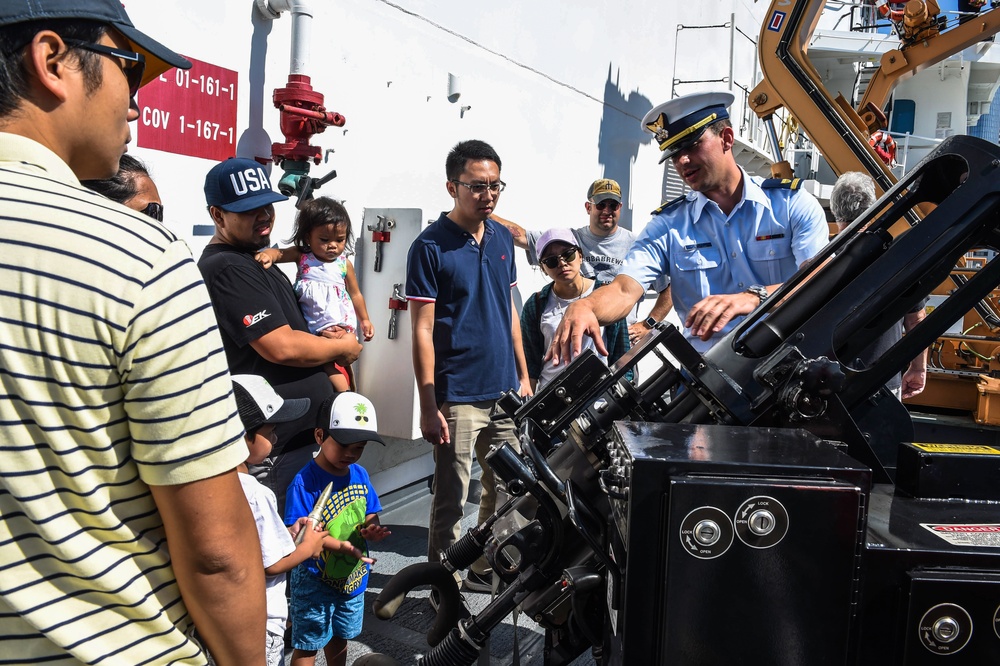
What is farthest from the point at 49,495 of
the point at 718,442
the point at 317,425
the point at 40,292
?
the point at 317,425

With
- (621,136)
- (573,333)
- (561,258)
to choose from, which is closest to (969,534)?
(573,333)

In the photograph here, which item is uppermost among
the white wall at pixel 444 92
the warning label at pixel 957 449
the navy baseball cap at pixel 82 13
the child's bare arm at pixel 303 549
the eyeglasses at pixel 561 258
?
the white wall at pixel 444 92

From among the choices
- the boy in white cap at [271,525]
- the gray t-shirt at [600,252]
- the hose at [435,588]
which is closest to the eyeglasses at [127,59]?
the hose at [435,588]

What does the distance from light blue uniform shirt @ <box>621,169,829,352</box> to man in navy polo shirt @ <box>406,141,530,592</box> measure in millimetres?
896

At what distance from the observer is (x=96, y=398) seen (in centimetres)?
91

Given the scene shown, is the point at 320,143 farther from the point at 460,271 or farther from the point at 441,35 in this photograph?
the point at 441,35

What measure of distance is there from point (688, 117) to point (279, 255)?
1.76m

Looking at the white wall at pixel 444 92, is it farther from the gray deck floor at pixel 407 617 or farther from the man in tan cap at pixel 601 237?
the man in tan cap at pixel 601 237

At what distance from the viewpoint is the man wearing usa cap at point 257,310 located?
2639 millimetres

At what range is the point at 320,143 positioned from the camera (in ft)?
12.7

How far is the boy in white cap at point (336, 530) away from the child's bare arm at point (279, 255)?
66cm

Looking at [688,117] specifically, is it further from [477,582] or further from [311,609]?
[477,582]

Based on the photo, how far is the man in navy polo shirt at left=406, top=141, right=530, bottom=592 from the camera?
3.43 metres

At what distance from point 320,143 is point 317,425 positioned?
5.54ft
